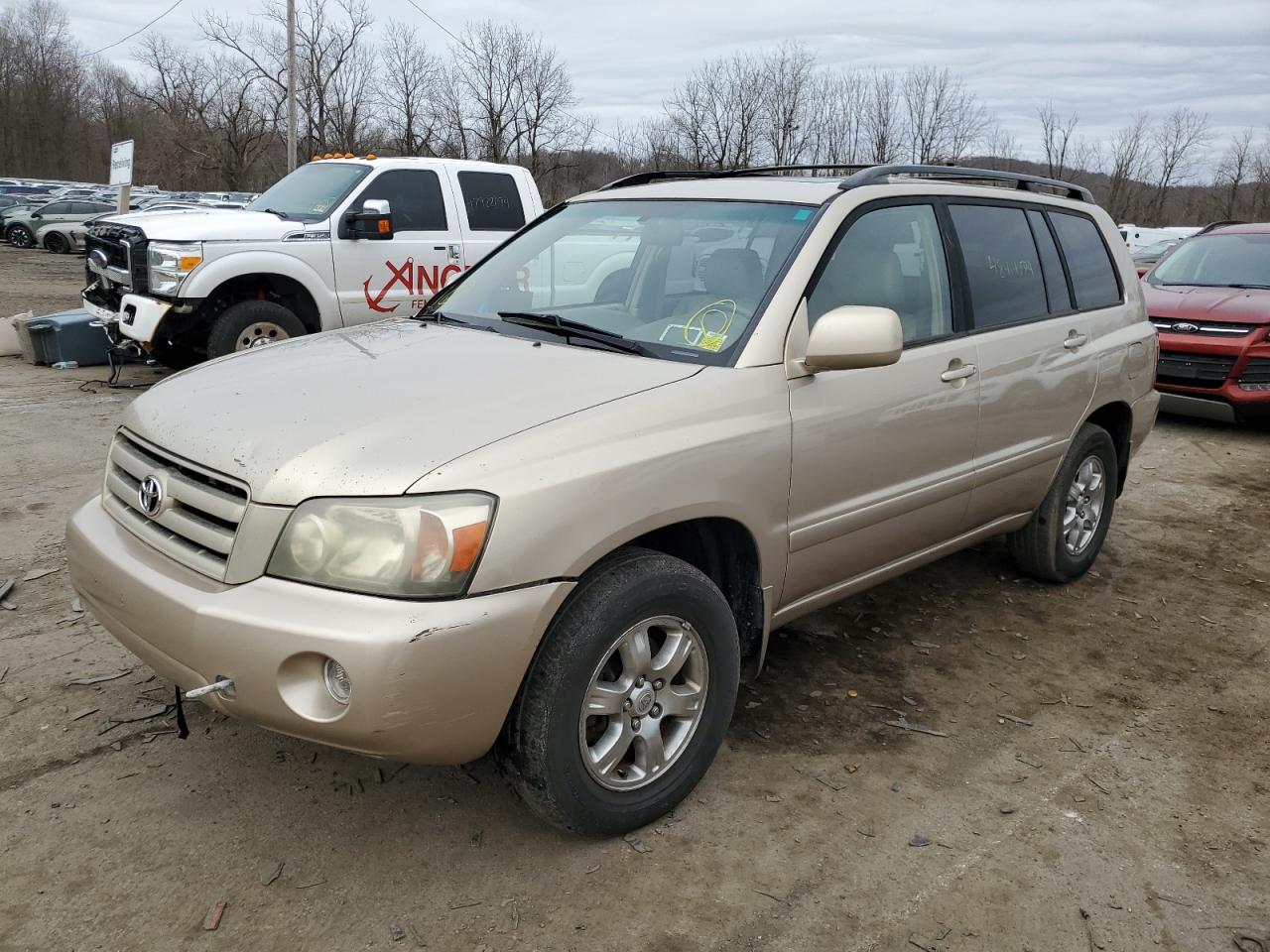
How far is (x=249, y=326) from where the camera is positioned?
802 centimetres

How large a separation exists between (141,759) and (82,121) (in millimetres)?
81634

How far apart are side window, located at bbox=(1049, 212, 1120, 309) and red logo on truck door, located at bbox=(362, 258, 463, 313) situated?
553 centimetres

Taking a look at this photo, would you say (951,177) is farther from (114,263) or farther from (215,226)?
(114,263)

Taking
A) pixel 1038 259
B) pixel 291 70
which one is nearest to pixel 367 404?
pixel 1038 259

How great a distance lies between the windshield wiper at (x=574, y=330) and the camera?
302 cm

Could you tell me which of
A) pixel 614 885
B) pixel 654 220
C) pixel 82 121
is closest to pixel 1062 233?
pixel 654 220

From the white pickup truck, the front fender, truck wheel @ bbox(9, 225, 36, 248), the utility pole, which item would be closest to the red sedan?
the white pickup truck

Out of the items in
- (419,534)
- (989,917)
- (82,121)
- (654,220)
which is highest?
(82,121)

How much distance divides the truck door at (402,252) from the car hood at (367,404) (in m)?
5.39

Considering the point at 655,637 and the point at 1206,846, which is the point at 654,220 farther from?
the point at 1206,846

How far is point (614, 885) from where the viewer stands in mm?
2512

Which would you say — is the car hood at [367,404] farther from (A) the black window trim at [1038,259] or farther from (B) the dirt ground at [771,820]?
(A) the black window trim at [1038,259]

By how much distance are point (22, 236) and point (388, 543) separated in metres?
32.3

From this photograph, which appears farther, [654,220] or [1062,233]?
[1062,233]
